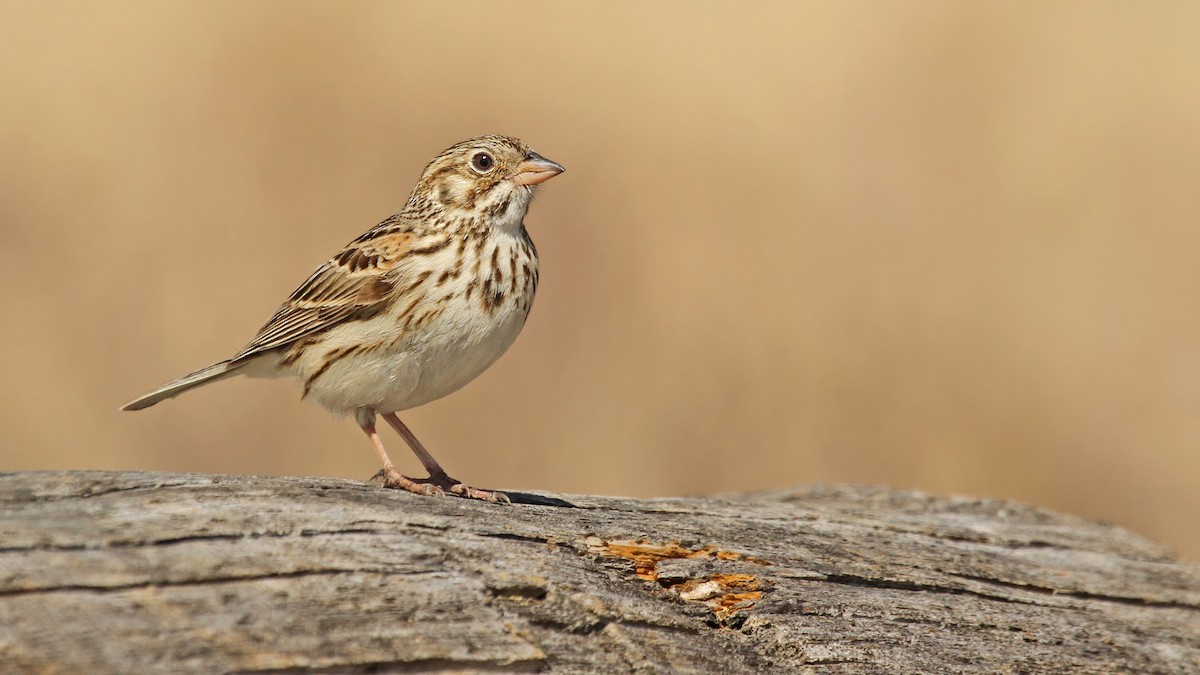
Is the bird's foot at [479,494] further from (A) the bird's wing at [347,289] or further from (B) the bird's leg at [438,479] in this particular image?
(A) the bird's wing at [347,289]

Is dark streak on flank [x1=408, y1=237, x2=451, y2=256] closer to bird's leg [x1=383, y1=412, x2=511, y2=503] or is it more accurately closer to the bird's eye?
the bird's eye

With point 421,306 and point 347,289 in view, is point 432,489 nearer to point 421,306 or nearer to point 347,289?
point 421,306

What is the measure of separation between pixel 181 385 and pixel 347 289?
94cm

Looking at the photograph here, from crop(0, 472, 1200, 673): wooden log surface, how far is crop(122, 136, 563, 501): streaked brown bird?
0.74 meters

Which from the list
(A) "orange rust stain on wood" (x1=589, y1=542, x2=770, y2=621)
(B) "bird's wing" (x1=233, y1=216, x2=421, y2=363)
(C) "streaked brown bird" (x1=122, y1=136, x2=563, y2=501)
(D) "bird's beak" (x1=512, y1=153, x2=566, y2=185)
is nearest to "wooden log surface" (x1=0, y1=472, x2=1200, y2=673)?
(A) "orange rust stain on wood" (x1=589, y1=542, x2=770, y2=621)

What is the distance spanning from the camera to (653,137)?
14.9 meters

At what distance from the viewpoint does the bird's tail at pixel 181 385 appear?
698 centimetres

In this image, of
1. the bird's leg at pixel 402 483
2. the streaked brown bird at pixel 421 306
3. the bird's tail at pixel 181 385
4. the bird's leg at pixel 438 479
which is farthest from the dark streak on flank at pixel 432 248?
the bird's tail at pixel 181 385

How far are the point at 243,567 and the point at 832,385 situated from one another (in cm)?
916

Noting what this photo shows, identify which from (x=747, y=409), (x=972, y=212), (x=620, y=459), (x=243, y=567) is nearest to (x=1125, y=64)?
(x=972, y=212)

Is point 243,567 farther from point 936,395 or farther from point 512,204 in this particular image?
point 936,395

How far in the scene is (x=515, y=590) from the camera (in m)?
5.09

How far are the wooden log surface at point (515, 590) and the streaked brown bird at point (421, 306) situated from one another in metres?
0.74

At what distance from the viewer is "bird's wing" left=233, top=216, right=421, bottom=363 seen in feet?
22.3
